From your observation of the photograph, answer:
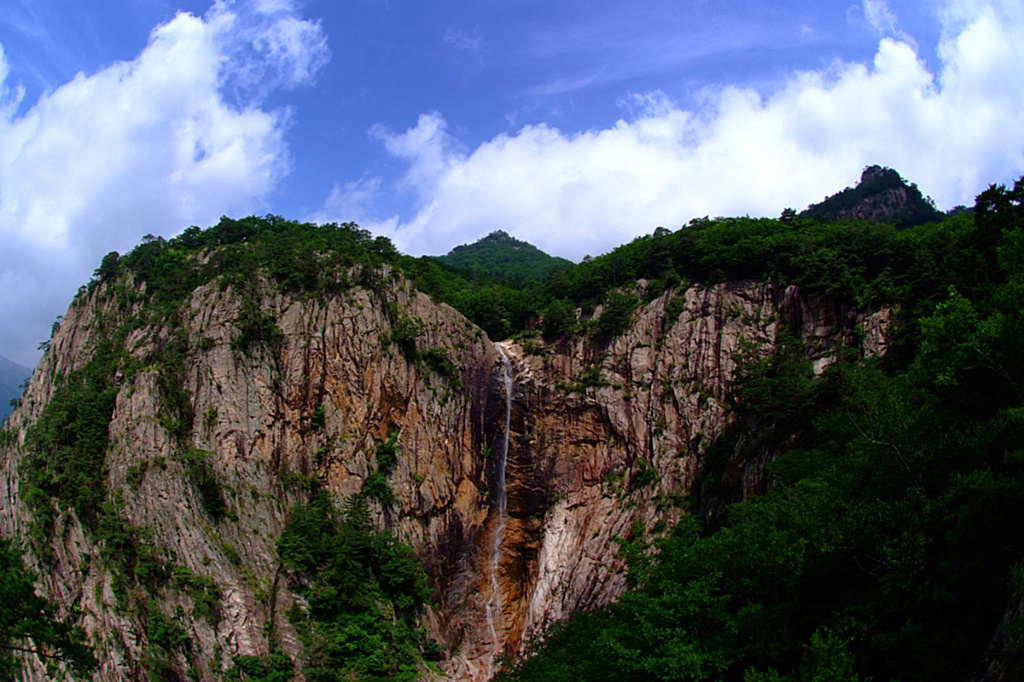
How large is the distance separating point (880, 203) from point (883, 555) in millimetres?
76893

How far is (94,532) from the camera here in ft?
100

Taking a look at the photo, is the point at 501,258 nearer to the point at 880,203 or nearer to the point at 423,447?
the point at 880,203

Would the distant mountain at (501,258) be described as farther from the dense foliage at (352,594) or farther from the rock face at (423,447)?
the dense foliage at (352,594)

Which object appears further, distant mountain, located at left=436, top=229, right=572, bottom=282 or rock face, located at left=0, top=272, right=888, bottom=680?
distant mountain, located at left=436, top=229, right=572, bottom=282

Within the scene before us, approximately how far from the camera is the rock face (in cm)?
3014

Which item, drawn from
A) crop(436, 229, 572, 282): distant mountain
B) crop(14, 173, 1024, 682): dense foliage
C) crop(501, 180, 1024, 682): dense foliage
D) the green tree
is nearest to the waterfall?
crop(14, 173, 1024, 682): dense foliage

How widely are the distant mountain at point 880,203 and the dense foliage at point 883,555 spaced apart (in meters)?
60.8

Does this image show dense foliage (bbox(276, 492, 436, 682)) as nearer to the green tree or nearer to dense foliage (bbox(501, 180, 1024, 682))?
dense foliage (bbox(501, 180, 1024, 682))

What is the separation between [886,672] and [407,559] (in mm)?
23731

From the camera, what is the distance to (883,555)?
15.0 metres

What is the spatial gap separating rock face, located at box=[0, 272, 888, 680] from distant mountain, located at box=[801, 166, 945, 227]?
151 feet

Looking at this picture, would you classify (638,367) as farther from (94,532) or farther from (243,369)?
(94,532)

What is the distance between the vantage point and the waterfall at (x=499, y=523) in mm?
34094

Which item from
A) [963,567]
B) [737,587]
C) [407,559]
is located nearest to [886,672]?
[963,567]
